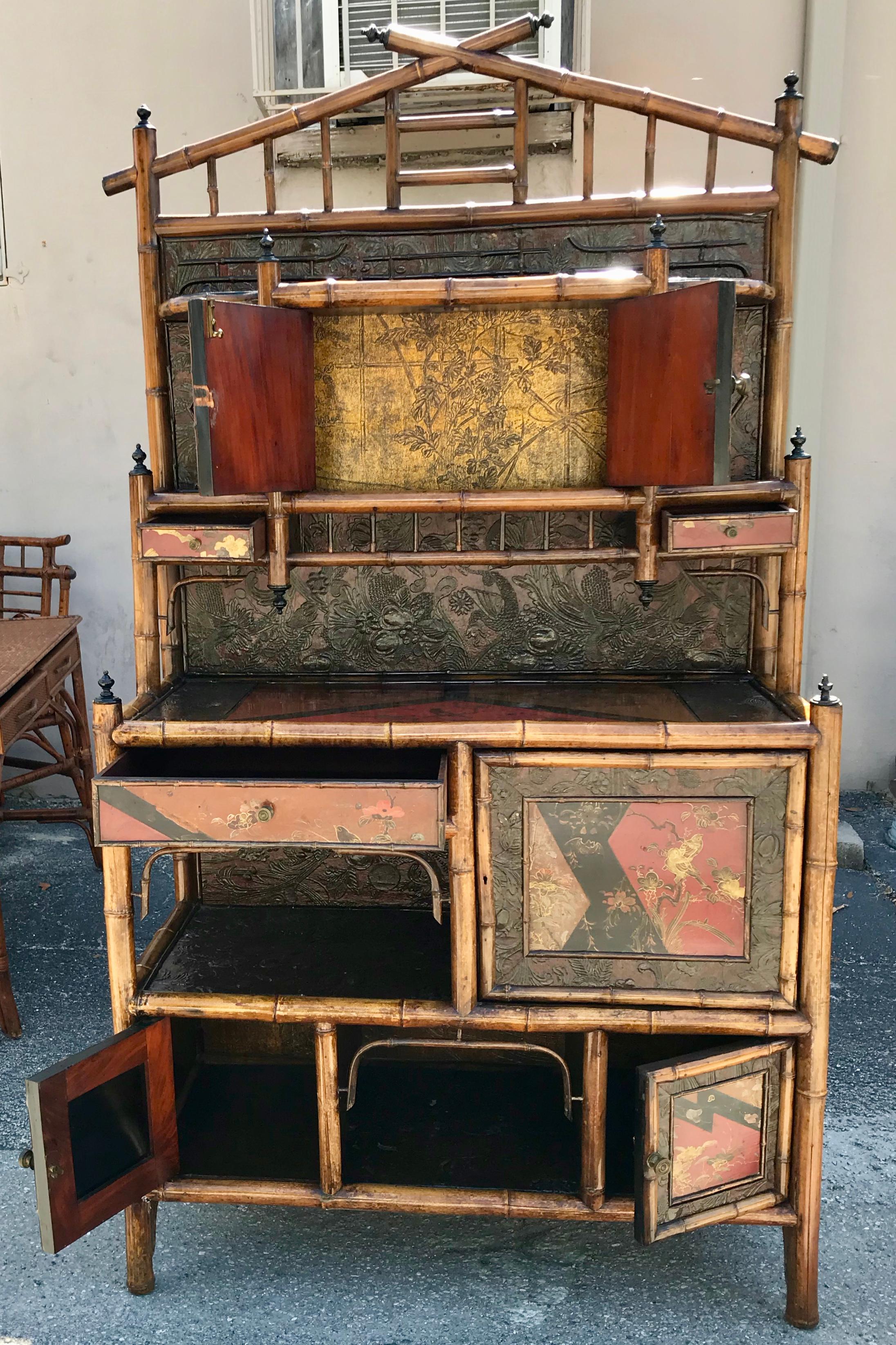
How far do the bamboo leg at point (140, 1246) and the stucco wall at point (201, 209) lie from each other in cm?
299

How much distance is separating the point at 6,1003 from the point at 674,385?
8.51ft

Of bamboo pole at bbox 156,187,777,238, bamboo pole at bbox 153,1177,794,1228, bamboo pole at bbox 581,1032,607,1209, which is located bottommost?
bamboo pole at bbox 153,1177,794,1228

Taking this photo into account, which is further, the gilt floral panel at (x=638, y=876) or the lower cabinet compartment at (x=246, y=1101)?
the lower cabinet compartment at (x=246, y=1101)

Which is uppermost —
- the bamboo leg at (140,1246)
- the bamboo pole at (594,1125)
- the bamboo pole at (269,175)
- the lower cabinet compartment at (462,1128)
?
the bamboo pole at (269,175)

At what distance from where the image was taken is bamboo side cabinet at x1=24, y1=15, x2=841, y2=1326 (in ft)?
6.61

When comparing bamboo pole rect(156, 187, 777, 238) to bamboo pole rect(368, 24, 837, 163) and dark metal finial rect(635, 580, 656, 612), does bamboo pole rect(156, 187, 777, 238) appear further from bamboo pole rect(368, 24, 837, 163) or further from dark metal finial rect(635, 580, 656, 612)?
dark metal finial rect(635, 580, 656, 612)

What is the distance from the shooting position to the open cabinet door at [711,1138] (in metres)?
1.98

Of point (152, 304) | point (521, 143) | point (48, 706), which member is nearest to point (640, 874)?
point (521, 143)

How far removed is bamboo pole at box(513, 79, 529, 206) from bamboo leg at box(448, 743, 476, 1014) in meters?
1.23

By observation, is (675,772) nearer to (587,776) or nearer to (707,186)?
(587,776)

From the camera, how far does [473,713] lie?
215 centimetres

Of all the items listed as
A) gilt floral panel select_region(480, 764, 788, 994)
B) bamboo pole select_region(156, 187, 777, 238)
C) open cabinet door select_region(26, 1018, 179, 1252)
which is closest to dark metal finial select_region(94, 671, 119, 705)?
open cabinet door select_region(26, 1018, 179, 1252)

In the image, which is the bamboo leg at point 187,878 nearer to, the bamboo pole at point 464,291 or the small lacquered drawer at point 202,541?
the small lacquered drawer at point 202,541

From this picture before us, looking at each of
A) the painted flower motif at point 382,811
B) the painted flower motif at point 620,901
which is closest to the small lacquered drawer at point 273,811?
the painted flower motif at point 382,811
